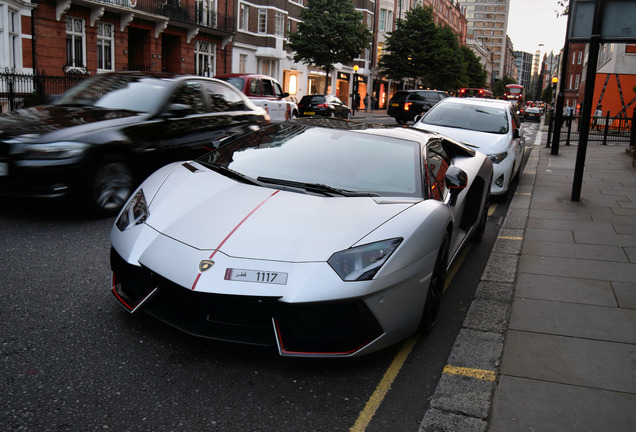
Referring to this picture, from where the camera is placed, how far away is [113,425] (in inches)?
98.7

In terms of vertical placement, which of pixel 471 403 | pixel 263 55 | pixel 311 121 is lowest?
pixel 471 403

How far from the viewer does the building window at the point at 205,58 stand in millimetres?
33875

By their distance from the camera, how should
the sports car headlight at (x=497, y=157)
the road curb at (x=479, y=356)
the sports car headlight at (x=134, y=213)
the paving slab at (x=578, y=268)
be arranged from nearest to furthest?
the road curb at (x=479, y=356), the sports car headlight at (x=134, y=213), the paving slab at (x=578, y=268), the sports car headlight at (x=497, y=157)

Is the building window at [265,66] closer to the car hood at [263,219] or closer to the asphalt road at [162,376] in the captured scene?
the asphalt road at [162,376]

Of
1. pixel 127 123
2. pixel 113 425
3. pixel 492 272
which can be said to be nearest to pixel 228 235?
pixel 113 425

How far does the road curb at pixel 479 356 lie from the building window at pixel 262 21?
121 ft

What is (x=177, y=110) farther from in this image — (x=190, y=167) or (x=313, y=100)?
(x=313, y=100)

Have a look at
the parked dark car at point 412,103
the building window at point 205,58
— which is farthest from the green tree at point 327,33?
the parked dark car at point 412,103

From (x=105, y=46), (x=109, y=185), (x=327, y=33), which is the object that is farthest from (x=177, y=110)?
(x=327, y=33)

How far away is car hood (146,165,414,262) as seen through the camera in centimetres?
304

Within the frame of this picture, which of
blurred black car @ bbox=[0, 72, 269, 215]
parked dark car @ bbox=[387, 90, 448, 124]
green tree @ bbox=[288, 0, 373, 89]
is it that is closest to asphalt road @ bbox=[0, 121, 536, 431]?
blurred black car @ bbox=[0, 72, 269, 215]

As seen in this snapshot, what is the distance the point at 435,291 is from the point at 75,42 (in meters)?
26.3

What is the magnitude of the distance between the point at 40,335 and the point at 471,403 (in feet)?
7.94

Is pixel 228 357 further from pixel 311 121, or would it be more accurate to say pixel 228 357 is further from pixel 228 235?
pixel 311 121
